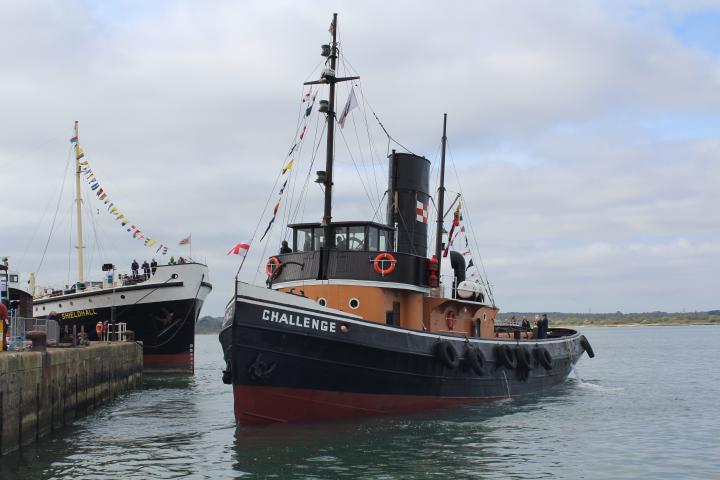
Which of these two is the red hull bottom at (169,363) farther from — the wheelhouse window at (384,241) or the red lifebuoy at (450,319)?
the wheelhouse window at (384,241)

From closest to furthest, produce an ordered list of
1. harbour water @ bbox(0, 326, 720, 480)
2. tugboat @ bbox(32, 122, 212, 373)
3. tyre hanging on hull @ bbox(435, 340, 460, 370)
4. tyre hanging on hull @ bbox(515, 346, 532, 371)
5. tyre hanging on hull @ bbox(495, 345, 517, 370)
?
1. harbour water @ bbox(0, 326, 720, 480)
2. tyre hanging on hull @ bbox(435, 340, 460, 370)
3. tyre hanging on hull @ bbox(495, 345, 517, 370)
4. tyre hanging on hull @ bbox(515, 346, 532, 371)
5. tugboat @ bbox(32, 122, 212, 373)

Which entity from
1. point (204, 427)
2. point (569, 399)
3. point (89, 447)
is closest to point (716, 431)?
point (569, 399)

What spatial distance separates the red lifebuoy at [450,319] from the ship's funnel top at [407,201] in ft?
7.18

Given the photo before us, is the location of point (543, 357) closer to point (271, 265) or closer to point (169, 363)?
point (271, 265)

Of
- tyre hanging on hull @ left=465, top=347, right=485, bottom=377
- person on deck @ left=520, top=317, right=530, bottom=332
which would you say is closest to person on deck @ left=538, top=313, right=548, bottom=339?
person on deck @ left=520, top=317, right=530, bottom=332

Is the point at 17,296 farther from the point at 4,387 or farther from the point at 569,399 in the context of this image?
the point at 569,399

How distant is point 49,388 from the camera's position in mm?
18359

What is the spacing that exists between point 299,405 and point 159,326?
23109 mm

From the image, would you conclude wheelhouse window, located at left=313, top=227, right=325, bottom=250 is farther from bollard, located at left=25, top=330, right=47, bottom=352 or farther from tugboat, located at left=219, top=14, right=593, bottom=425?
bollard, located at left=25, top=330, right=47, bottom=352

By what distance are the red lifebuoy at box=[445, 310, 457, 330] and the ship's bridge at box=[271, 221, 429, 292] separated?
3404 millimetres

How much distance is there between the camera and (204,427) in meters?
20.4

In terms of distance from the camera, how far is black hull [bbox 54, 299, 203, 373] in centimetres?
3919

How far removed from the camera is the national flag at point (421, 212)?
24.7 metres

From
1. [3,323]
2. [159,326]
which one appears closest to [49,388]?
[3,323]
